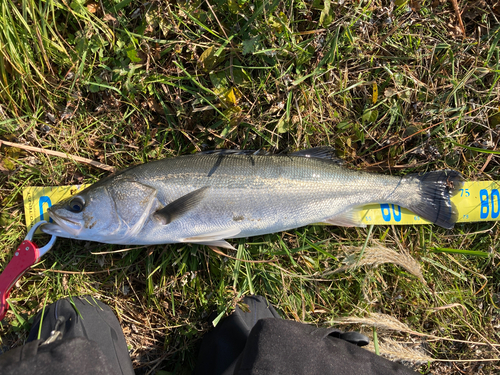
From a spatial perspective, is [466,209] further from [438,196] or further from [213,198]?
[213,198]

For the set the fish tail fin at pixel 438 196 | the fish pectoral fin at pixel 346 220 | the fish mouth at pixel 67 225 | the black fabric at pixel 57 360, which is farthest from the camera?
the fish tail fin at pixel 438 196

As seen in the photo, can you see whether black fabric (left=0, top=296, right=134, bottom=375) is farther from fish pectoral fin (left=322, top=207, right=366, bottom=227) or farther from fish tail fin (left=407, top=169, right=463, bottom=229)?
fish tail fin (left=407, top=169, right=463, bottom=229)

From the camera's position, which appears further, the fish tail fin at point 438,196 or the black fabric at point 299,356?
the fish tail fin at point 438,196

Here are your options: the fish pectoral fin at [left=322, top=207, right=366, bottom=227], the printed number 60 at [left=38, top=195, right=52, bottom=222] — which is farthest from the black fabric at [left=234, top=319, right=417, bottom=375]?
the printed number 60 at [left=38, top=195, right=52, bottom=222]

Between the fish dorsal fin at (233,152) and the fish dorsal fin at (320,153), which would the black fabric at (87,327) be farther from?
the fish dorsal fin at (320,153)

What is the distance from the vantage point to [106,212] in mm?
2568

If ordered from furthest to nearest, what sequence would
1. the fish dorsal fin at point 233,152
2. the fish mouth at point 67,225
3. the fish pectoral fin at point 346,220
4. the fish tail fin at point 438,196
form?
1. the fish tail fin at point 438,196
2. the fish pectoral fin at point 346,220
3. the fish dorsal fin at point 233,152
4. the fish mouth at point 67,225

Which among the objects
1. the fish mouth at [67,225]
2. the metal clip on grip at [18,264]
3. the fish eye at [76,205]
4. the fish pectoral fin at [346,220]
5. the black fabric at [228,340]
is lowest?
the black fabric at [228,340]

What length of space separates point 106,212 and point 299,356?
201 cm

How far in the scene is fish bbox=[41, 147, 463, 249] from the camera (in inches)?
102

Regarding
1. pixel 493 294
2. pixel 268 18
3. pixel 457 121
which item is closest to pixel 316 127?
pixel 268 18

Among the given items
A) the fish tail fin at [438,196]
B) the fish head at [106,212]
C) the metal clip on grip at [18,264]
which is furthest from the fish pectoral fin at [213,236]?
the fish tail fin at [438,196]

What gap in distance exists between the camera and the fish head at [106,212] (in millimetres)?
2551

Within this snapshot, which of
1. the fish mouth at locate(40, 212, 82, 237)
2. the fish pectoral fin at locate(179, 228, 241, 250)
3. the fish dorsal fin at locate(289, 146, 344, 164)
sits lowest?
the fish pectoral fin at locate(179, 228, 241, 250)
